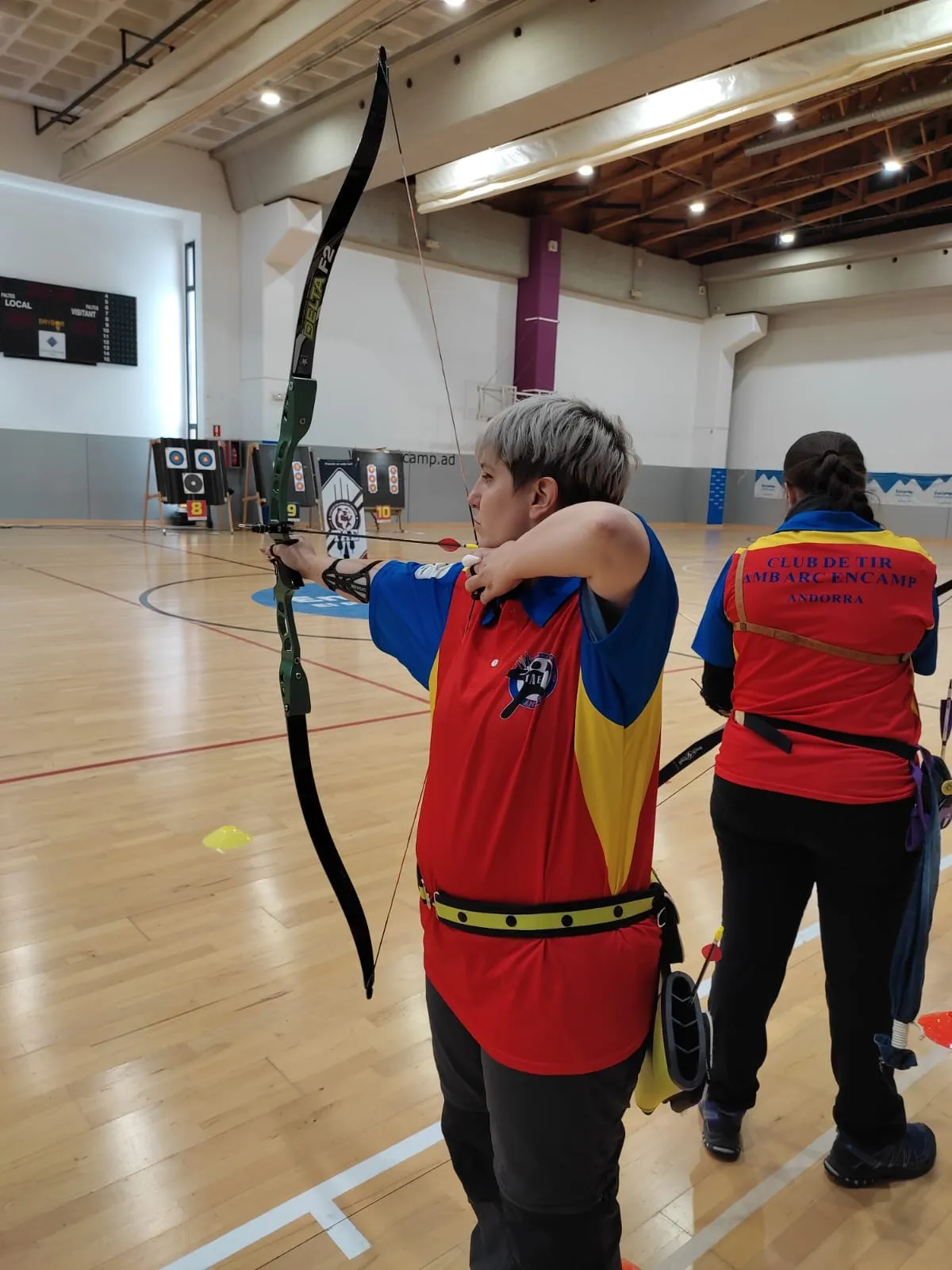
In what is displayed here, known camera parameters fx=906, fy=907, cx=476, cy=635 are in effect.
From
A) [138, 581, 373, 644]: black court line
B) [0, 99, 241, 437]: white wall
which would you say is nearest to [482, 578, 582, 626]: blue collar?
[138, 581, 373, 644]: black court line

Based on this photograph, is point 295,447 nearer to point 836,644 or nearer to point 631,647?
point 631,647

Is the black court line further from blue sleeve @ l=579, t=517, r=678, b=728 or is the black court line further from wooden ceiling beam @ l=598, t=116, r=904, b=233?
wooden ceiling beam @ l=598, t=116, r=904, b=233

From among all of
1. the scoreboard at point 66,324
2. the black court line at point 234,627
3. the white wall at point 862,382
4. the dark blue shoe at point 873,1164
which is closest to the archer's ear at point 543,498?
the dark blue shoe at point 873,1164

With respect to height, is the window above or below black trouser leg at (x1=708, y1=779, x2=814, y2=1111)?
above

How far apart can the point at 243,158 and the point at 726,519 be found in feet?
34.6

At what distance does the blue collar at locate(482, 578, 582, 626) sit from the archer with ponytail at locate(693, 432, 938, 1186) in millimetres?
576

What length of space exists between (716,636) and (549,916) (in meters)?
0.74

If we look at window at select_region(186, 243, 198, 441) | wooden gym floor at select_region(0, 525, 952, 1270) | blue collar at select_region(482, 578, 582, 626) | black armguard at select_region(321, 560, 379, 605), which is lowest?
wooden gym floor at select_region(0, 525, 952, 1270)

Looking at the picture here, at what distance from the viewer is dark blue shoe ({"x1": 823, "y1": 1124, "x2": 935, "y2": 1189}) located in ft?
4.48

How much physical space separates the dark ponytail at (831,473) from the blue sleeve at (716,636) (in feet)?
0.53

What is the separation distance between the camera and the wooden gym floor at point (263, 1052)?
1247mm

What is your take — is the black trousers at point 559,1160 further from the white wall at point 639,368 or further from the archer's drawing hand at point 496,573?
the white wall at point 639,368

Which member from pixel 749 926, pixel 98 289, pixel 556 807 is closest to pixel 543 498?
pixel 556 807

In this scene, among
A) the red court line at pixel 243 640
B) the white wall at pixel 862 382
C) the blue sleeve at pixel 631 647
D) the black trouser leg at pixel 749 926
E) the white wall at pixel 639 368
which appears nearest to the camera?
the blue sleeve at pixel 631 647
